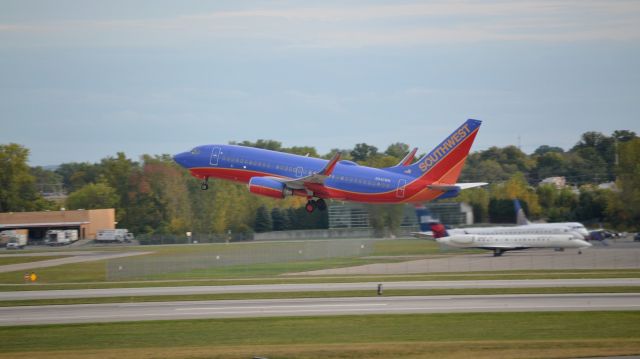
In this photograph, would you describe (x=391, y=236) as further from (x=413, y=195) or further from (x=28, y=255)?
(x=28, y=255)

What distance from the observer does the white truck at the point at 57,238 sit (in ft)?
382

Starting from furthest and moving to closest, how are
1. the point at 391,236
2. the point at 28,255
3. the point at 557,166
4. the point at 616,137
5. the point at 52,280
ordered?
the point at 616,137
the point at 557,166
the point at 28,255
the point at 391,236
the point at 52,280

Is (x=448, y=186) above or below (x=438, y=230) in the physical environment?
above

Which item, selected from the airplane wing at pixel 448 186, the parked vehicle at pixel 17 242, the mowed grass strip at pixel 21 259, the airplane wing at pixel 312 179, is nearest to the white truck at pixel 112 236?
the parked vehicle at pixel 17 242

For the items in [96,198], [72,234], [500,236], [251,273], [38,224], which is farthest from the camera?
[96,198]

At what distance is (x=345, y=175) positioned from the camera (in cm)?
6912

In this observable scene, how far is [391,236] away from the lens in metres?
89.9

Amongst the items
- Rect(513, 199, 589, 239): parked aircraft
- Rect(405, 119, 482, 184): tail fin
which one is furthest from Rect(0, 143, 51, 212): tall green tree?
Rect(405, 119, 482, 184): tail fin

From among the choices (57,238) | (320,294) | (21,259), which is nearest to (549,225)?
(320,294)

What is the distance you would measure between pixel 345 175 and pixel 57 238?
5953 centimetres

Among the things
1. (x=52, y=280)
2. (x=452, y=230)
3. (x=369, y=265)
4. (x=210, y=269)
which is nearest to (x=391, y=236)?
(x=452, y=230)

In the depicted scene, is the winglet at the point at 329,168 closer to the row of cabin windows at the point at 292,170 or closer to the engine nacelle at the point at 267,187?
the row of cabin windows at the point at 292,170

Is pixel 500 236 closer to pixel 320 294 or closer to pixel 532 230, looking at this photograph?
pixel 532 230

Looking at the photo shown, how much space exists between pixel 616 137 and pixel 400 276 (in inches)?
3924
